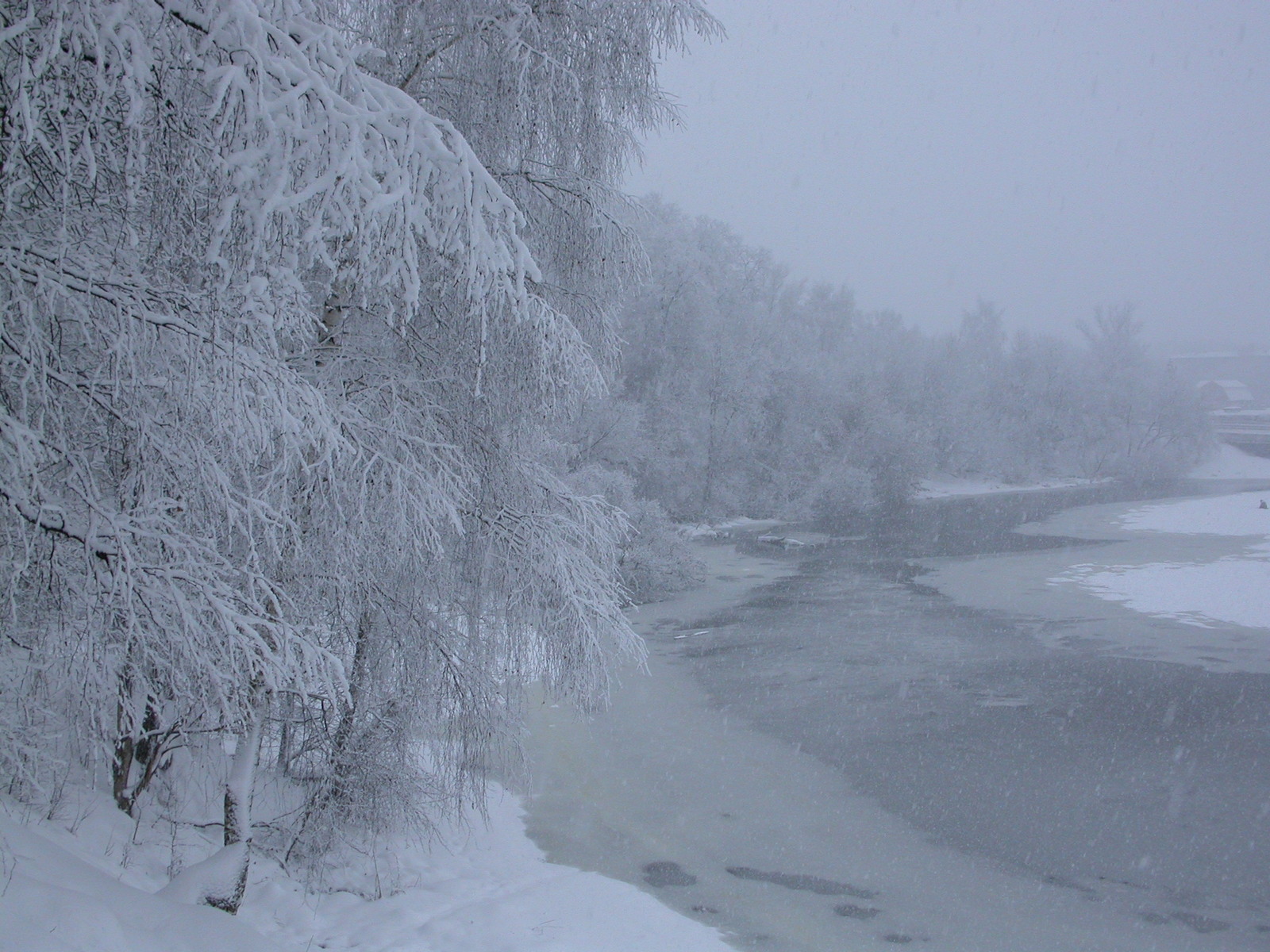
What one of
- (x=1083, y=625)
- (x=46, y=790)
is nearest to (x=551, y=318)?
(x=46, y=790)

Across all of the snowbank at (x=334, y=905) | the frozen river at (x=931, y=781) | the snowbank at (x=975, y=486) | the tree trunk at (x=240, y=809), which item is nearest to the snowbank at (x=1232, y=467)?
the snowbank at (x=975, y=486)

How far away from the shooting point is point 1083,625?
18406mm

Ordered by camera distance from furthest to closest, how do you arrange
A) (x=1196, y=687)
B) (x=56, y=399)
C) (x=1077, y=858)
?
(x=1196, y=687) → (x=1077, y=858) → (x=56, y=399)

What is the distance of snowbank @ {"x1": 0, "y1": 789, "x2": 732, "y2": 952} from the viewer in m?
3.05

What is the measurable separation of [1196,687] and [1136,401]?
5225 cm

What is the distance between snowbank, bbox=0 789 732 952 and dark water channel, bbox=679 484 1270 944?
403cm

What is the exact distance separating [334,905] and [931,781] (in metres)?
7.17

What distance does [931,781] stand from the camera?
10539 mm

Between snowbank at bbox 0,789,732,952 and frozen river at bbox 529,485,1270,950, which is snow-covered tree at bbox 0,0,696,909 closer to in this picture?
snowbank at bbox 0,789,732,952

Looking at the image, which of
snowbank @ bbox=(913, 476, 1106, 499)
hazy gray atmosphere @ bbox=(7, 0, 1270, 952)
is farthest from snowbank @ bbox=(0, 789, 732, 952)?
snowbank @ bbox=(913, 476, 1106, 499)

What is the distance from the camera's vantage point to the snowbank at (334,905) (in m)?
3.05

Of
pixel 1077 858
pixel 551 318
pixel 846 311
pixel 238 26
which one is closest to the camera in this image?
pixel 238 26

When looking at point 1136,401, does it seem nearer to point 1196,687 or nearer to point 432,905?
point 1196,687

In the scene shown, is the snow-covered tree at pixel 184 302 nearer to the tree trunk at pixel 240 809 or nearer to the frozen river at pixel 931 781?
the tree trunk at pixel 240 809
